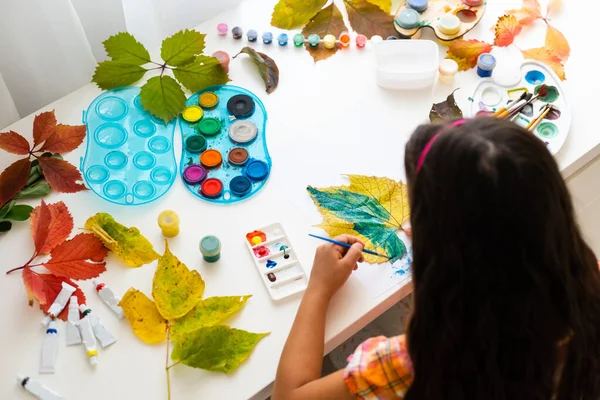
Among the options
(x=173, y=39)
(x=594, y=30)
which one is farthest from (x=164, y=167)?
(x=594, y=30)

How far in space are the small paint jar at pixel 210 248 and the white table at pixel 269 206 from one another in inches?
0.5

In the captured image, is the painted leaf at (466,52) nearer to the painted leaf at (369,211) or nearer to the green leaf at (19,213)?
the painted leaf at (369,211)

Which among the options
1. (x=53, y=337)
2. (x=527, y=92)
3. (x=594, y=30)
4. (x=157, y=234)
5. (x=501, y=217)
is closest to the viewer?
(x=501, y=217)

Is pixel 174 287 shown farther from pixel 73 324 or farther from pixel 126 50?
pixel 126 50

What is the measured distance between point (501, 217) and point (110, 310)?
51 cm

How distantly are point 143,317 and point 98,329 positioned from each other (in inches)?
2.3

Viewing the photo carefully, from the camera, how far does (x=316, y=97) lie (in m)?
1.06

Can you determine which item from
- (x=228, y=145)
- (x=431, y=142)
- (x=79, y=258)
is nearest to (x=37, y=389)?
(x=79, y=258)

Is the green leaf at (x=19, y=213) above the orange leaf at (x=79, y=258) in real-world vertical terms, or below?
above

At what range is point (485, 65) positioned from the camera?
1074 millimetres

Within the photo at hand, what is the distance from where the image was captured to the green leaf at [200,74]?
105 cm

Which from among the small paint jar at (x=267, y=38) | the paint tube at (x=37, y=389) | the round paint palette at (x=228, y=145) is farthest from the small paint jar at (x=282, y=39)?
the paint tube at (x=37, y=389)

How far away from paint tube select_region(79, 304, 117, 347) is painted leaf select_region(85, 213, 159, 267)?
0.27 feet

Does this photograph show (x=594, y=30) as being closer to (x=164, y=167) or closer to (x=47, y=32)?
(x=164, y=167)
